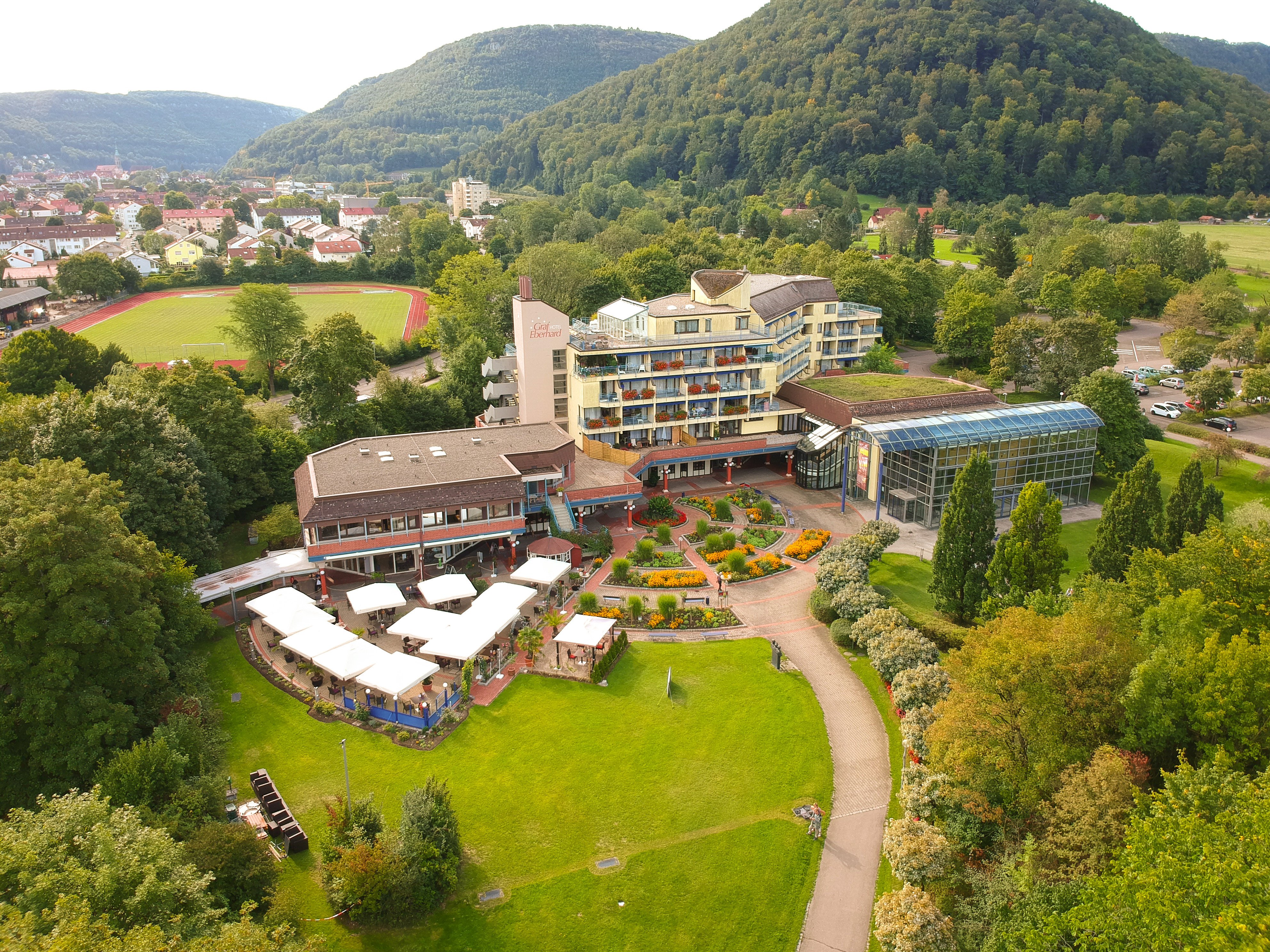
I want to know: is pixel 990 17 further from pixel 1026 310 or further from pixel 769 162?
pixel 1026 310

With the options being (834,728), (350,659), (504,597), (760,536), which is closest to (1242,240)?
(760,536)

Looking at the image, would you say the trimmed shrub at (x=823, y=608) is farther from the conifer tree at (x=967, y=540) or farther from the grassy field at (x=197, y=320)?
the grassy field at (x=197, y=320)

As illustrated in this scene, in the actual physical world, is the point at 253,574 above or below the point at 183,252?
below

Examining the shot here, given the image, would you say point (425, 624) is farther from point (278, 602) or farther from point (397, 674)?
point (278, 602)

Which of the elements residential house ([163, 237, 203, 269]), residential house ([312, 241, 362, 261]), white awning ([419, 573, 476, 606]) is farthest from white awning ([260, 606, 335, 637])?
residential house ([163, 237, 203, 269])

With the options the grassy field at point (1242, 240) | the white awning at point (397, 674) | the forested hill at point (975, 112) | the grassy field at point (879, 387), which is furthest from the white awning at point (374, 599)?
the forested hill at point (975, 112)

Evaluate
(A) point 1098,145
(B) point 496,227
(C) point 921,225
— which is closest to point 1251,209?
(A) point 1098,145

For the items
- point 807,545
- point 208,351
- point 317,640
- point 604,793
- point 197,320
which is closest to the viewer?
point 604,793
